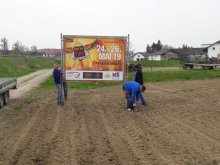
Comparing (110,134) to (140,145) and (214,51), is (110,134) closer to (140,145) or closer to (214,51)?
(140,145)

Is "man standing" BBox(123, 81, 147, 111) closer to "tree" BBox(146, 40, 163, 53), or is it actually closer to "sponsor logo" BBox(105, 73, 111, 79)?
"sponsor logo" BBox(105, 73, 111, 79)

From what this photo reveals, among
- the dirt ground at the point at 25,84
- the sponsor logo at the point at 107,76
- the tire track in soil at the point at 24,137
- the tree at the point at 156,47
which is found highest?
the tree at the point at 156,47

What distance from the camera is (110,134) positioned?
32.9ft

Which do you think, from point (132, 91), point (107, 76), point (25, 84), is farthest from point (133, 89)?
point (25, 84)

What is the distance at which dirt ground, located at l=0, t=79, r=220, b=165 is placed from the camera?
7.70 m

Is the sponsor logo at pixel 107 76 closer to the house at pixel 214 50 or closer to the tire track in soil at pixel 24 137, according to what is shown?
the tire track in soil at pixel 24 137

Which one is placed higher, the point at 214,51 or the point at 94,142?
the point at 214,51

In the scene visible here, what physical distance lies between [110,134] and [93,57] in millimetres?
7080

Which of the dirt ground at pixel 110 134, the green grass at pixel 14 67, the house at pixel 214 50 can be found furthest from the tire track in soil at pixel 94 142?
the house at pixel 214 50

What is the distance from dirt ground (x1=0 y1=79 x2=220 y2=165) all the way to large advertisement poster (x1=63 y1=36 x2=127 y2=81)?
134cm

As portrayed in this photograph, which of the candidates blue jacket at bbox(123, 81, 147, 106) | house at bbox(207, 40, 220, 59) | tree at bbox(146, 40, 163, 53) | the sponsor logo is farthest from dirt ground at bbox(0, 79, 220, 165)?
tree at bbox(146, 40, 163, 53)

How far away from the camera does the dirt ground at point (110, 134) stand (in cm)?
770

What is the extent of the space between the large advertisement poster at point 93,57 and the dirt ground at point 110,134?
52.8 inches

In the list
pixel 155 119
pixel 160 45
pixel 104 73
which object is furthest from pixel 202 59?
pixel 160 45
